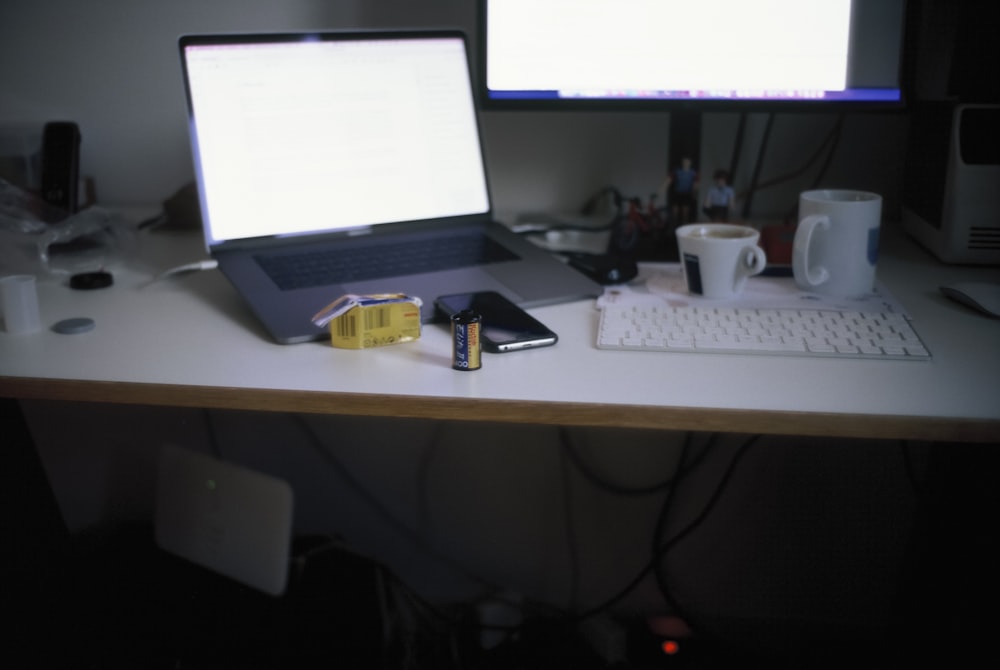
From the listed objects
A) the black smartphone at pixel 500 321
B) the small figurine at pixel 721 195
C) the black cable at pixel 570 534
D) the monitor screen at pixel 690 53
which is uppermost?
the monitor screen at pixel 690 53

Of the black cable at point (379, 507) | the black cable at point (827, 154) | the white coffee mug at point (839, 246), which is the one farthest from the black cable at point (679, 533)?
the white coffee mug at point (839, 246)

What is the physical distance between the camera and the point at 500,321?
0.85m

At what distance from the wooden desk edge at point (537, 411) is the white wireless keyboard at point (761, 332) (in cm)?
11

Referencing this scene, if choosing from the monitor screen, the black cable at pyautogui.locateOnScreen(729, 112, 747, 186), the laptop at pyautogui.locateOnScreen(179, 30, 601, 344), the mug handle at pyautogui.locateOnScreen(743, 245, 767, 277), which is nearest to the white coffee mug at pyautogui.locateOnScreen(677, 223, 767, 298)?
the mug handle at pyautogui.locateOnScreen(743, 245, 767, 277)

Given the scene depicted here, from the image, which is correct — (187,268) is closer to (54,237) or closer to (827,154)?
(54,237)

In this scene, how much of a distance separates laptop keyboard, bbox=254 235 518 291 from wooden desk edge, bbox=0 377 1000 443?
221 millimetres

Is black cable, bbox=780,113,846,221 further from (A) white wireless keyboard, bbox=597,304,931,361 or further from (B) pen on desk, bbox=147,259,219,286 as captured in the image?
(B) pen on desk, bbox=147,259,219,286

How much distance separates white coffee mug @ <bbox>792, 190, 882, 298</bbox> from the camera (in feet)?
3.06

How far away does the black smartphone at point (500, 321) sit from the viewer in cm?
81

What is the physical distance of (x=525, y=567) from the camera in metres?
1.50

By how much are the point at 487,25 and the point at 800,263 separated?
1.59 ft

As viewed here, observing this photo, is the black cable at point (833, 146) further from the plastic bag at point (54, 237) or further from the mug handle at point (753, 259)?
the plastic bag at point (54, 237)

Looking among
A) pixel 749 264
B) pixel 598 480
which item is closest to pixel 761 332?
pixel 749 264

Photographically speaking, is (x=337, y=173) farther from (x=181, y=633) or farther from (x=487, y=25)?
(x=181, y=633)
